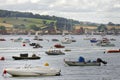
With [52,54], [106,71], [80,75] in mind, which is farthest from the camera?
[52,54]

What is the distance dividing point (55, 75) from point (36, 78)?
4664mm

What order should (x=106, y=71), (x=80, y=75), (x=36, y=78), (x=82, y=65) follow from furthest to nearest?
(x=82, y=65) < (x=106, y=71) < (x=80, y=75) < (x=36, y=78)

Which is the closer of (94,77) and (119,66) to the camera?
(94,77)

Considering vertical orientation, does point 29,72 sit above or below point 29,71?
below

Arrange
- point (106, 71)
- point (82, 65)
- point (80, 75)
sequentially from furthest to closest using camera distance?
point (82, 65), point (106, 71), point (80, 75)

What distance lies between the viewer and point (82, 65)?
116438 millimetres

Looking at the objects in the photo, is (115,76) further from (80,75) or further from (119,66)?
(119,66)

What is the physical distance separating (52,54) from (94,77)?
68.4 metres

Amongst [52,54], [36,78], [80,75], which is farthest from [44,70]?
[52,54]

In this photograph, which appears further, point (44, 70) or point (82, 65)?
point (82, 65)

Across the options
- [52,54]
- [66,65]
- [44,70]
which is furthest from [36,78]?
[52,54]

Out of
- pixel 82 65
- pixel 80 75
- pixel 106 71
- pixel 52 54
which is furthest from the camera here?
pixel 52 54

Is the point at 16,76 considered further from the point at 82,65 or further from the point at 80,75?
the point at 82,65

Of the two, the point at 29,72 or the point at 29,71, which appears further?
the point at 29,72
